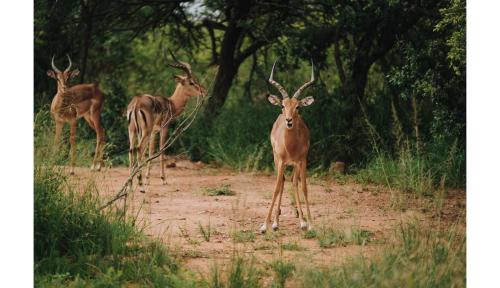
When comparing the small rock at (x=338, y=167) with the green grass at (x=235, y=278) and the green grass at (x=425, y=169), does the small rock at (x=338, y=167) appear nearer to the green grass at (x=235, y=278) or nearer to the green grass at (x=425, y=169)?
the green grass at (x=425, y=169)

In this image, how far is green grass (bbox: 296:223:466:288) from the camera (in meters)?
4.48

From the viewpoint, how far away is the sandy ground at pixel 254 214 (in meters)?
5.59

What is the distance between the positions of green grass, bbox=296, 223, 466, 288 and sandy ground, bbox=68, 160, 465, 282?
0.29 m

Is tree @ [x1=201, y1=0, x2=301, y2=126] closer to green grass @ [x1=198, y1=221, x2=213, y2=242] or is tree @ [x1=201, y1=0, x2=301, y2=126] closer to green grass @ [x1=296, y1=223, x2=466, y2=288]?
green grass @ [x1=198, y1=221, x2=213, y2=242]

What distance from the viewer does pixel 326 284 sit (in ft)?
14.8

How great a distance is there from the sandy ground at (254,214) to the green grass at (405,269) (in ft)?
0.96

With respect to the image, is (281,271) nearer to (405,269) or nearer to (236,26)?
(405,269)

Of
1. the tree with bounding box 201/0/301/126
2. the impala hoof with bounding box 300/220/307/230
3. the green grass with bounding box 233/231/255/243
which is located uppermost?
the tree with bounding box 201/0/301/126

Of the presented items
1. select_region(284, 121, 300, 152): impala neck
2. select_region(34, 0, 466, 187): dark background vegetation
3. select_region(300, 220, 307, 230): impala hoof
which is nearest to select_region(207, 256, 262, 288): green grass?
select_region(300, 220, 307, 230): impala hoof

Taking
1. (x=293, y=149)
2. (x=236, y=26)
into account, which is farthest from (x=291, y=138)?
(x=236, y=26)

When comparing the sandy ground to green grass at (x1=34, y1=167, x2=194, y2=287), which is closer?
green grass at (x1=34, y1=167, x2=194, y2=287)

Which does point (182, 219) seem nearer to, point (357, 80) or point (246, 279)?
point (246, 279)
